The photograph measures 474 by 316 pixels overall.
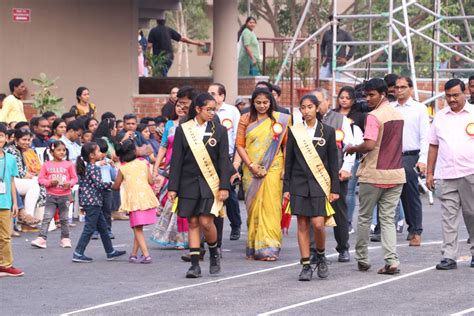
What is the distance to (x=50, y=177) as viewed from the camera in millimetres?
15180

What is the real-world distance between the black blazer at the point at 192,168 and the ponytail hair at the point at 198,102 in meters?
0.21

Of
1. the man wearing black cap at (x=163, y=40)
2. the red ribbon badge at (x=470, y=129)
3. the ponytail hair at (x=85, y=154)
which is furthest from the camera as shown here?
the man wearing black cap at (x=163, y=40)

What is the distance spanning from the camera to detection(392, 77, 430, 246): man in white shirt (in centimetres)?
1434

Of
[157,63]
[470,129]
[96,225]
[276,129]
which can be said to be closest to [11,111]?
[96,225]

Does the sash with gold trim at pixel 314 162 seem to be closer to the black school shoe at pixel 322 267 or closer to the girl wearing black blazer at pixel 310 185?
the girl wearing black blazer at pixel 310 185

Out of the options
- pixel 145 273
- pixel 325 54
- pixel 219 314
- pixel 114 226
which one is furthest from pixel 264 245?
pixel 325 54

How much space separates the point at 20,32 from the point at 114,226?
6379 millimetres

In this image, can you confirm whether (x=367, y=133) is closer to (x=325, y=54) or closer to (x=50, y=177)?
(x=50, y=177)

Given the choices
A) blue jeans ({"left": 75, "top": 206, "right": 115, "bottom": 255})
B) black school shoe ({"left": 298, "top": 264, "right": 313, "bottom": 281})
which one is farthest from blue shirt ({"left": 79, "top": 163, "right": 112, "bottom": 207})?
black school shoe ({"left": 298, "top": 264, "right": 313, "bottom": 281})

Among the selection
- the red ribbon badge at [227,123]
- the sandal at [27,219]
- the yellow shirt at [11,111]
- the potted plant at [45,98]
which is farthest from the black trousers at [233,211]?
the potted plant at [45,98]

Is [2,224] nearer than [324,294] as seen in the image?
No

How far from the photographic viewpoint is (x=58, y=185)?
49.7 ft

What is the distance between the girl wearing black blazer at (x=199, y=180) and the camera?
39.9ft

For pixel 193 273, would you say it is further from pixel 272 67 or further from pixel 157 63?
pixel 157 63
